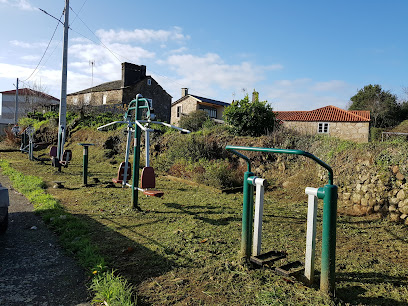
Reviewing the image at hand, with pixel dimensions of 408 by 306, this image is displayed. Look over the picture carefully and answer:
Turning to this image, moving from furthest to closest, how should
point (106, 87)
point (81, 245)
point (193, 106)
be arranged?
point (193, 106) → point (106, 87) → point (81, 245)

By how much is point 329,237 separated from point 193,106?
37.9 meters

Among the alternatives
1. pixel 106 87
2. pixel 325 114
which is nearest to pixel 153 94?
pixel 106 87

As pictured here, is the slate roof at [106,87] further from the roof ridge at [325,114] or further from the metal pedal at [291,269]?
the metal pedal at [291,269]

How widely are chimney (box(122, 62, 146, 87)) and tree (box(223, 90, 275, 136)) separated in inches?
968

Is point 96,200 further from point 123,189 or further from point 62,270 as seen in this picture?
point 62,270

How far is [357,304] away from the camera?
2689 millimetres

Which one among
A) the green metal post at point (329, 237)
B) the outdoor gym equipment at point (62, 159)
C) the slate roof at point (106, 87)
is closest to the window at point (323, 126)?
the slate roof at point (106, 87)

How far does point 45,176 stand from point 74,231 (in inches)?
272

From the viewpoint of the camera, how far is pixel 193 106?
131 ft

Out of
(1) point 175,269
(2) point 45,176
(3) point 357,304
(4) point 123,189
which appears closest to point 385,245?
(3) point 357,304

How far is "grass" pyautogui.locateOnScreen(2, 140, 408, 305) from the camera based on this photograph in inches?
114

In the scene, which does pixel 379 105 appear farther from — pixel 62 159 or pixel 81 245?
pixel 81 245

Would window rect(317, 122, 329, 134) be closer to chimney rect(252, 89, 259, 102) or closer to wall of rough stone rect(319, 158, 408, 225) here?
chimney rect(252, 89, 259, 102)

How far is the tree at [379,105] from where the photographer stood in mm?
35969
